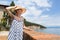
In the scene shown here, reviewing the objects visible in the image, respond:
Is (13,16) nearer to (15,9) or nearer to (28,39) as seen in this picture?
(15,9)

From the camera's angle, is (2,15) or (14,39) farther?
(2,15)

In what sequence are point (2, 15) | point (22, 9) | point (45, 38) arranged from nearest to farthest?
point (45, 38) → point (22, 9) → point (2, 15)

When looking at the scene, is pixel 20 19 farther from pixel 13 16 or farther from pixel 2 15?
pixel 2 15

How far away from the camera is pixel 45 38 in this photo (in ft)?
9.83

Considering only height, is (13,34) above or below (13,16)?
below

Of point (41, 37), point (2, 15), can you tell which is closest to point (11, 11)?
point (41, 37)

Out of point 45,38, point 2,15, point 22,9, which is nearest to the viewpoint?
point 45,38

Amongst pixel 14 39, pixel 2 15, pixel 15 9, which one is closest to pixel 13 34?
pixel 14 39

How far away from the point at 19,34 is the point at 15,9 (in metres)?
0.34

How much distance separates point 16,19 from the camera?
3.16m

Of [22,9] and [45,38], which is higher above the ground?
[22,9]

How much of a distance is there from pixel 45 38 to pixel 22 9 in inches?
20.5

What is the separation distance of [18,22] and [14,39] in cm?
23

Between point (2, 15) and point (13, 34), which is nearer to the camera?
point (13, 34)
